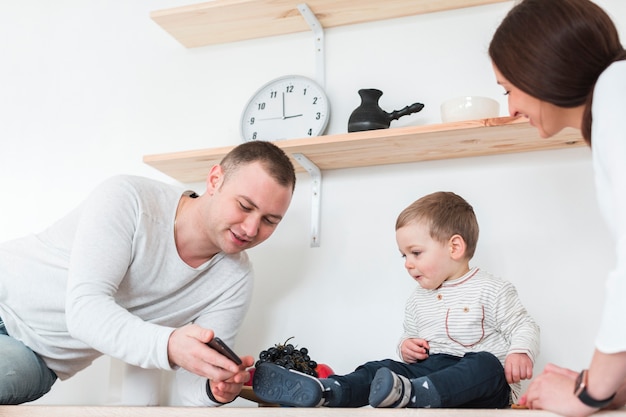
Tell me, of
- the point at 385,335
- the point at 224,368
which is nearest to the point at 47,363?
the point at 224,368

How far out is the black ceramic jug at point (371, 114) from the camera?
170 cm

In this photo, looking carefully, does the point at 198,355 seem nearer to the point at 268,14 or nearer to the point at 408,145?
the point at 408,145

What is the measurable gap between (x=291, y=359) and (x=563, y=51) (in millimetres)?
814

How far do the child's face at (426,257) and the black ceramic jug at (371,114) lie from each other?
30 cm

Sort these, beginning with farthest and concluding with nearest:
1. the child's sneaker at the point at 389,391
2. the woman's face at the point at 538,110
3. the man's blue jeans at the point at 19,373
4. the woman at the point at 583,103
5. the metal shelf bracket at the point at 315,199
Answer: the metal shelf bracket at the point at 315,199 → the man's blue jeans at the point at 19,373 → the child's sneaker at the point at 389,391 → the woman's face at the point at 538,110 → the woman at the point at 583,103

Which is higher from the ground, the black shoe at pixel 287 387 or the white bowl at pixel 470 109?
the white bowl at pixel 470 109

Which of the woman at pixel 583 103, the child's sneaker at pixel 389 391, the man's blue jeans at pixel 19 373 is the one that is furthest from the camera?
the man's blue jeans at pixel 19 373

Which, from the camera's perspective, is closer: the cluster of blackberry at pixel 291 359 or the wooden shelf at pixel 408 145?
the cluster of blackberry at pixel 291 359

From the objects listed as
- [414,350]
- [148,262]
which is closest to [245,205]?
[148,262]

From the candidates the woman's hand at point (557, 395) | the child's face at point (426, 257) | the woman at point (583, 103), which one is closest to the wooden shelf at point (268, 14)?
the child's face at point (426, 257)

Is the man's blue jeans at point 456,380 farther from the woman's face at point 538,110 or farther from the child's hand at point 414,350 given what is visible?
the woman's face at point 538,110

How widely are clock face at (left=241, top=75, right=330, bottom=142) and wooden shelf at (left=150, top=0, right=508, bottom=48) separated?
169 millimetres

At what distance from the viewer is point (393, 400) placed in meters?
1.17

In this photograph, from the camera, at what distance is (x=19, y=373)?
1.44 m
